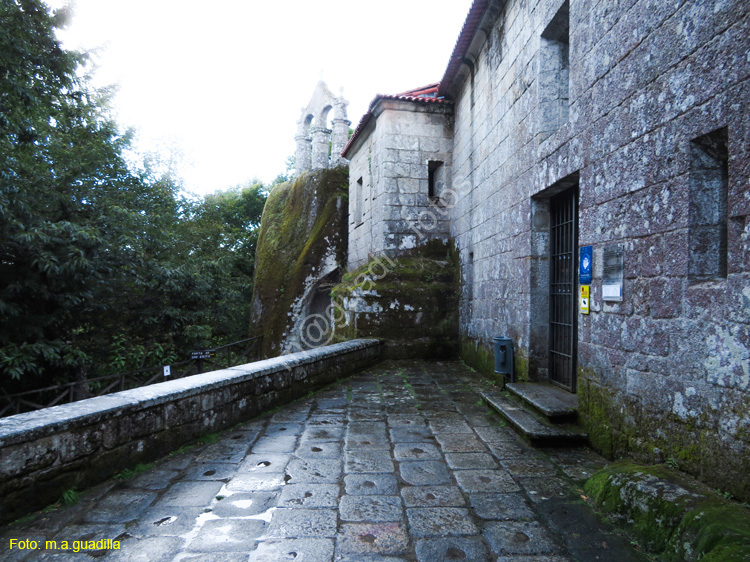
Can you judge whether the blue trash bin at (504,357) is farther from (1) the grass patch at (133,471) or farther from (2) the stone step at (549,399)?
(1) the grass patch at (133,471)

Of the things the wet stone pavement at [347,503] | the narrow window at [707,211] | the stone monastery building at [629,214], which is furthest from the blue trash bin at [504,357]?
the narrow window at [707,211]

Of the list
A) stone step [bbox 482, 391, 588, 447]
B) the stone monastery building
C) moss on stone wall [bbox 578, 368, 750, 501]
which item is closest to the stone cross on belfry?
the stone monastery building

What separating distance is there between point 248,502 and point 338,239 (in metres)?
10.5

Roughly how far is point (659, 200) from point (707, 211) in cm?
30

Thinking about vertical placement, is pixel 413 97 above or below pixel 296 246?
above

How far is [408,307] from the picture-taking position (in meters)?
7.66

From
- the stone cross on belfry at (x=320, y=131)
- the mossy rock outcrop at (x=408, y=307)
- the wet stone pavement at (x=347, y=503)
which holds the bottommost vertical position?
the wet stone pavement at (x=347, y=503)

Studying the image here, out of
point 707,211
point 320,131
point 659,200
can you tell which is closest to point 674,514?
point 707,211

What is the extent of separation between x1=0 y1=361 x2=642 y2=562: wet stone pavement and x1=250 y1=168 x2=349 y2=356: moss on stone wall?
8900 mm

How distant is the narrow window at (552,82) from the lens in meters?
4.49

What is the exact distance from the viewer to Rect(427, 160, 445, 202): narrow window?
8.55m

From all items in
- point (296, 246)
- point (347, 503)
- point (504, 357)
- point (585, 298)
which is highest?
point (296, 246)

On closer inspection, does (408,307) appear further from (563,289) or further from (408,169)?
(563,289)

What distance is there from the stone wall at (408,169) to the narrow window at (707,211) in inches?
240
